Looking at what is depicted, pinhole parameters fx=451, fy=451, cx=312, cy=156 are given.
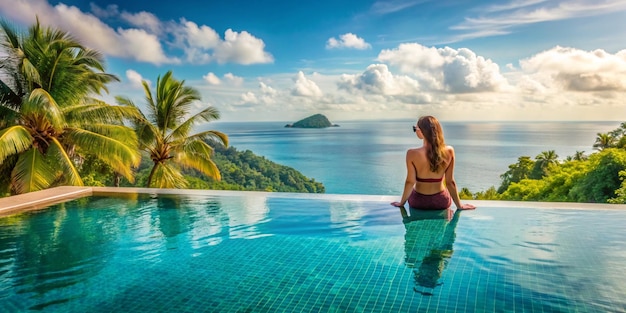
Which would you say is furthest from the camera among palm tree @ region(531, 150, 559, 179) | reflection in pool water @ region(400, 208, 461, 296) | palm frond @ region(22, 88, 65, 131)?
palm tree @ region(531, 150, 559, 179)

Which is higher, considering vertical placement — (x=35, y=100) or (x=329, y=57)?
(x=329, y=57)

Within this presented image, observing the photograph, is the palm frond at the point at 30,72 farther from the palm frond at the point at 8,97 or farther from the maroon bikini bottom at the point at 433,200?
the maroon bikini bottom at the point at 433,200

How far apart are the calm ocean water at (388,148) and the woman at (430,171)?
102 feet

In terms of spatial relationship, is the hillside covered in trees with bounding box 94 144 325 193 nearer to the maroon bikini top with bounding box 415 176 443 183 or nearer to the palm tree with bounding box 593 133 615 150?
the maroon bikini top with bounding box 415 176 443 183


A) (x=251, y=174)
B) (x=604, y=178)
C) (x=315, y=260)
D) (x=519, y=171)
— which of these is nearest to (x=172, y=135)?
(x=315, y=260)

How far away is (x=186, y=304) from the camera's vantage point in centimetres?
242

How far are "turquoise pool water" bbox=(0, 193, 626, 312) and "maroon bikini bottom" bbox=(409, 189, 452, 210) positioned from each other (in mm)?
→ 97

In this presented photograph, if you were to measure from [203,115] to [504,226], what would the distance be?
7427 millimetres

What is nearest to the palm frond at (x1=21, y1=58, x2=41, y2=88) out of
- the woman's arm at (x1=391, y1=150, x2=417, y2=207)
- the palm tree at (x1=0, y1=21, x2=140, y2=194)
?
the palm tree at (x1=0, y1=21, x2=140, y2=194)

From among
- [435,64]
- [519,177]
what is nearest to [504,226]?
[519,177]

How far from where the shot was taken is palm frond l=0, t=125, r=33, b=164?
20.5 feet

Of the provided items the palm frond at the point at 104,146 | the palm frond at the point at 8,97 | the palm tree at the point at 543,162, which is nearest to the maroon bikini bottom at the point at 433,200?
the palm frond at the point at 104,146

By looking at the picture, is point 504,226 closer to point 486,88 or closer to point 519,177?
point 486,88

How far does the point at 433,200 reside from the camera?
4.10m
